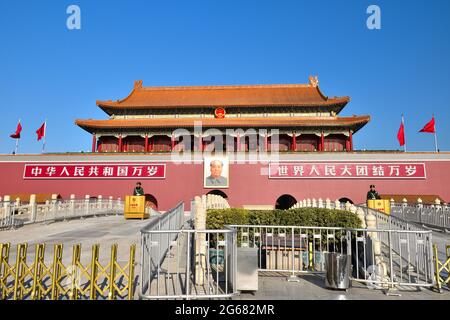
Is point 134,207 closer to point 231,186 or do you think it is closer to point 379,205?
point 231,186

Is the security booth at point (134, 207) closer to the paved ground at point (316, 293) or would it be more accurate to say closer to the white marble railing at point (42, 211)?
the white marble railing at point (42, 211)

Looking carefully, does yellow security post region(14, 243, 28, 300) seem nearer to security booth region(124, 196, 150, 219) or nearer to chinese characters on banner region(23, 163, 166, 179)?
security booth region(124, 196, 150, 219)

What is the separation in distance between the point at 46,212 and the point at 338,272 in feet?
41.8

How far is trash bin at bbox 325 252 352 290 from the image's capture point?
5.35 metres

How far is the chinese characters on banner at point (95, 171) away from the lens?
23.7 metres

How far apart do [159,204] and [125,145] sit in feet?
24.3

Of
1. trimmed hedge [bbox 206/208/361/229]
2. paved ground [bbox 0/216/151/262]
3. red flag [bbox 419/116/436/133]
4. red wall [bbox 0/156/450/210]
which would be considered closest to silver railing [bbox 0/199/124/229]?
paved ground [bbox 0/216/151/262]

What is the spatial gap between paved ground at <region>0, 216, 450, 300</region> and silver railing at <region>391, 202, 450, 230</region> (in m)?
1.22

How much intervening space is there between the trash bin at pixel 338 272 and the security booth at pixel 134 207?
1162cm

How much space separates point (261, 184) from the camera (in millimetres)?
23250

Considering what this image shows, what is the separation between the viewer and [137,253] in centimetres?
783

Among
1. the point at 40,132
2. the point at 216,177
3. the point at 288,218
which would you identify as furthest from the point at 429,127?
the point at 40,132

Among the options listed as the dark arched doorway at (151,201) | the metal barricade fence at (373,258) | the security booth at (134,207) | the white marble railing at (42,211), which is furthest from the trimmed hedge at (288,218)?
the dark arched doorway at (151,201)
